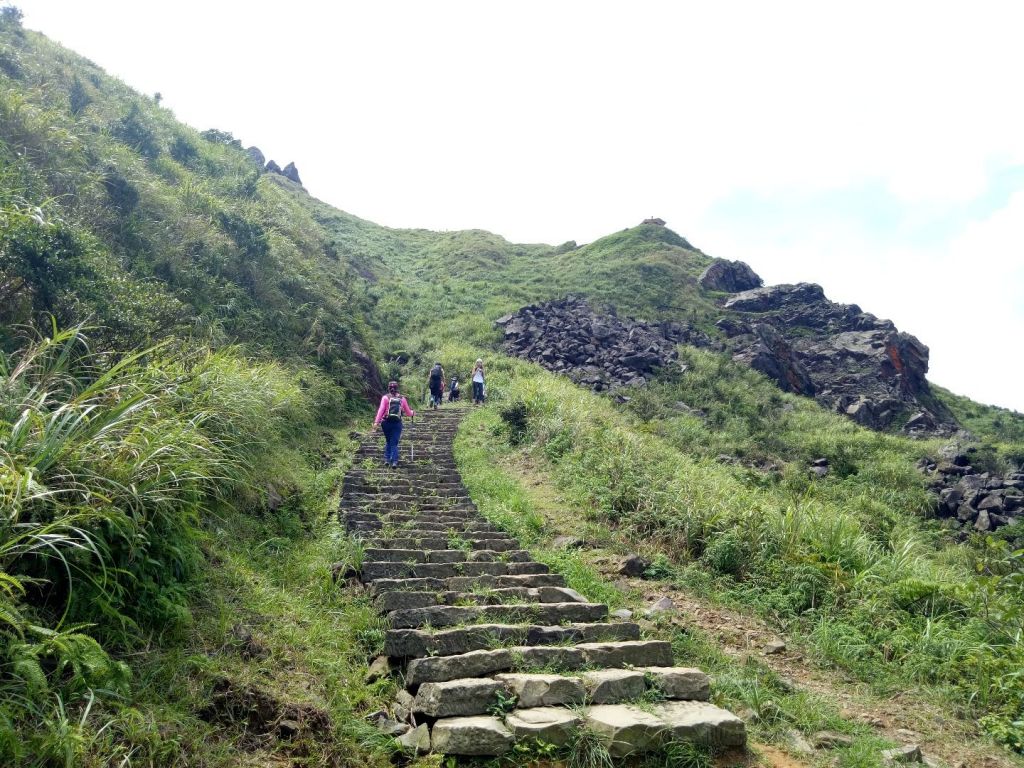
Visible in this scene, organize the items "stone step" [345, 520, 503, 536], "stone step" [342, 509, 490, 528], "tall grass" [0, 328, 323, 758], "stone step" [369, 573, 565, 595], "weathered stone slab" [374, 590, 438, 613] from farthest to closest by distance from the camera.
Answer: "stone step" [342, 509, 490, 528]
"stone step" [345, 520, 503, 536]
"stone step" [369, 573, 565, 595]
"weathered stone slab" [374, 590, 438, 613]
"tall grass" [0, 328, 323, 758]

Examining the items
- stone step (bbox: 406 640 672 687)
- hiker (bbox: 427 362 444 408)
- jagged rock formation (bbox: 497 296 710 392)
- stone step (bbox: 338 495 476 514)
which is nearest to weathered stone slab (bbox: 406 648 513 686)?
stone step (bbox: 406 640 672 687)

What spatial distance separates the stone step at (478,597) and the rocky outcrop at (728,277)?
41.0m

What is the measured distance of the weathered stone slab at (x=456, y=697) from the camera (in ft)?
13.8

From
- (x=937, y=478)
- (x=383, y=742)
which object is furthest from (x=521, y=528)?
(x=937, y=478)

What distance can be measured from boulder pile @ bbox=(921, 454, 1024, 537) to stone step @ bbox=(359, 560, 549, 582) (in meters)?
15.8

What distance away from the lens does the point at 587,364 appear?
1021 inches

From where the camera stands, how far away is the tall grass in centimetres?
317

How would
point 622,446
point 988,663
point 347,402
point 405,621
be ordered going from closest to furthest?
point 405,621 < point 988,663 < point 622,446 < point 347,402

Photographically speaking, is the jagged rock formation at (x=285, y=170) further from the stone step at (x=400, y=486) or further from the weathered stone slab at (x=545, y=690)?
the weathered stone slab at (x=545, y=690)

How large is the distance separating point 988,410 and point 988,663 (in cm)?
4193

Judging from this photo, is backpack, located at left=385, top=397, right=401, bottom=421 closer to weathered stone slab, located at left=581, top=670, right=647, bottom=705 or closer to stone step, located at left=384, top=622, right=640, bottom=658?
stone step, located at left=384, top=622, right=640, bottom=658

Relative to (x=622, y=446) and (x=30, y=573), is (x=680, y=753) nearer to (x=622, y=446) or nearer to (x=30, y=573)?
(x=30, y=573)

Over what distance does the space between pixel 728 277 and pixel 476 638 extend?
45.5 m

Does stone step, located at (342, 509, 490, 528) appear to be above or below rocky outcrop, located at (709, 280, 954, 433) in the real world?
below
